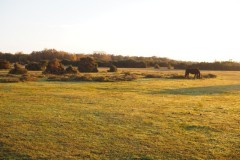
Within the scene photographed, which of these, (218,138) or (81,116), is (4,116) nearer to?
(81,116)

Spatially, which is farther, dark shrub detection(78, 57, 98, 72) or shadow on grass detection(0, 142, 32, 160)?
dark shrub detection(78, 57, 98, 72)

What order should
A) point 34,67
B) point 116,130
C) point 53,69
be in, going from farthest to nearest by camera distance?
1. point 34,67
2. point 53,69
3. point 116,130

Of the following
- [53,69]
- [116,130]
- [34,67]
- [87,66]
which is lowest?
[116,130]

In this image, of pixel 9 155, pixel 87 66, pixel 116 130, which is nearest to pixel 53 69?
pixel 87 66

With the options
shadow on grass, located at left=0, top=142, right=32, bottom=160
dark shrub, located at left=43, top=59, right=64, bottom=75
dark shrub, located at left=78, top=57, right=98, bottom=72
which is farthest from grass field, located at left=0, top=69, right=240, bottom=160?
dark shrub, located at left=78, top=57, right=98, bottom=72

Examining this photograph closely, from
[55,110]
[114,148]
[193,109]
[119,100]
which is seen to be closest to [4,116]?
[55,110]

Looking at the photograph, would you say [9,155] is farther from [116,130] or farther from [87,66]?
[87,66]

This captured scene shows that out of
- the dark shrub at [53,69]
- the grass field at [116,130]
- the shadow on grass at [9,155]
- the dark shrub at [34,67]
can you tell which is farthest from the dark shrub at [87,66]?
the shadow on grass at [9,155]

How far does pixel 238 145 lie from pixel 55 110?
7.53m

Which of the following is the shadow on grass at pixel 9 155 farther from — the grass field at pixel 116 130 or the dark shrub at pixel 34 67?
the dark shrub at pixel 34 67

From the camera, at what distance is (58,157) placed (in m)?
8.05

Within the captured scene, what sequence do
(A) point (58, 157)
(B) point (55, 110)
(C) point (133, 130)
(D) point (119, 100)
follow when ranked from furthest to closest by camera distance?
(D) point (119, 100), (B) point (55, 110), (C) point (133, 130), (A) point (58, 157)

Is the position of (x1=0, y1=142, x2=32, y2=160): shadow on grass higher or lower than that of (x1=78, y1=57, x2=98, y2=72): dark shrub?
lower

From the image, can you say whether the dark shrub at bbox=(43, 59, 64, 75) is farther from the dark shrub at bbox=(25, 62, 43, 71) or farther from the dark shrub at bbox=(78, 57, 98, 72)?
the dark shrub at bbox=(25, 62, 43, 71)
